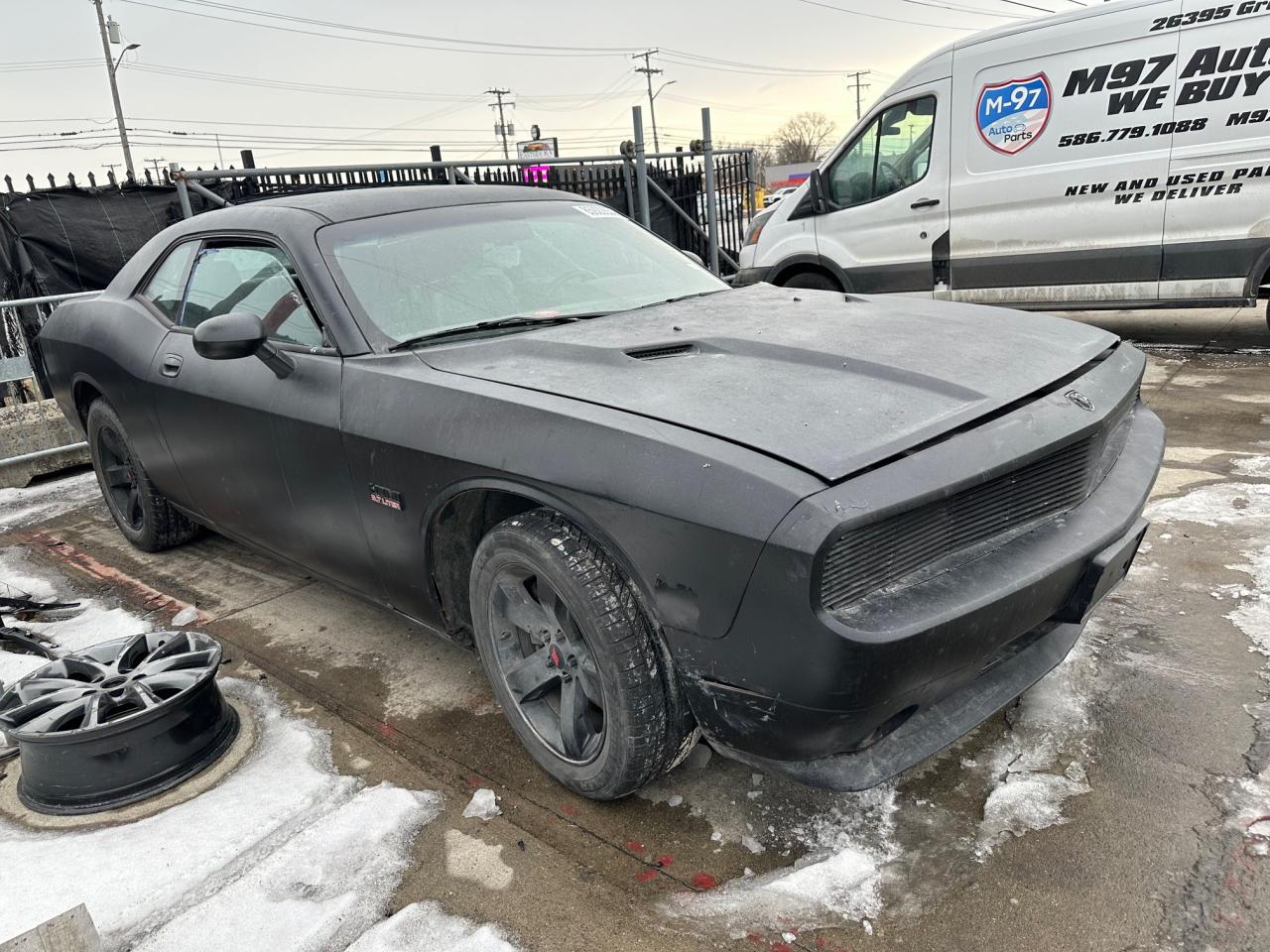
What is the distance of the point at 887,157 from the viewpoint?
741 centimetres

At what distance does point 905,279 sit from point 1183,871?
242 inches

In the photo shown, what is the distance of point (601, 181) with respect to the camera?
10.2m

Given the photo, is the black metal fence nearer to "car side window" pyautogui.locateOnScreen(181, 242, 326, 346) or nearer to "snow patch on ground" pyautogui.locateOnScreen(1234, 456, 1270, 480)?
"car side window" pyautogui.locateOnScreen(181, 242, 326, 346)

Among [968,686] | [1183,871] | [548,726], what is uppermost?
[968,686]

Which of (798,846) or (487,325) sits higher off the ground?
(487,325)

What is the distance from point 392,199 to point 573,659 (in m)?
1.97

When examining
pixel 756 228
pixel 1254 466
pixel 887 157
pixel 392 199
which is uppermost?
pixel 887 157

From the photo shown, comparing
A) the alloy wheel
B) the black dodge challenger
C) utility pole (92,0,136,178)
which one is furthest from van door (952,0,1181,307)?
utility pole (92,0,136,178)

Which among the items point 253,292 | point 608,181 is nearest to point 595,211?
point 253,292

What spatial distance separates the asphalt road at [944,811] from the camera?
1950 millimetres

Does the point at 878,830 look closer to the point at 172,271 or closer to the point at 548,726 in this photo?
the point at 548,726

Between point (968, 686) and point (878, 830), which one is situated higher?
point (968, 686)

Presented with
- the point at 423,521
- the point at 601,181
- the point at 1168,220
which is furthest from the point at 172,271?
the point at 601,181

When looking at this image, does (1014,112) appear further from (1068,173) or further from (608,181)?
(608,181)
